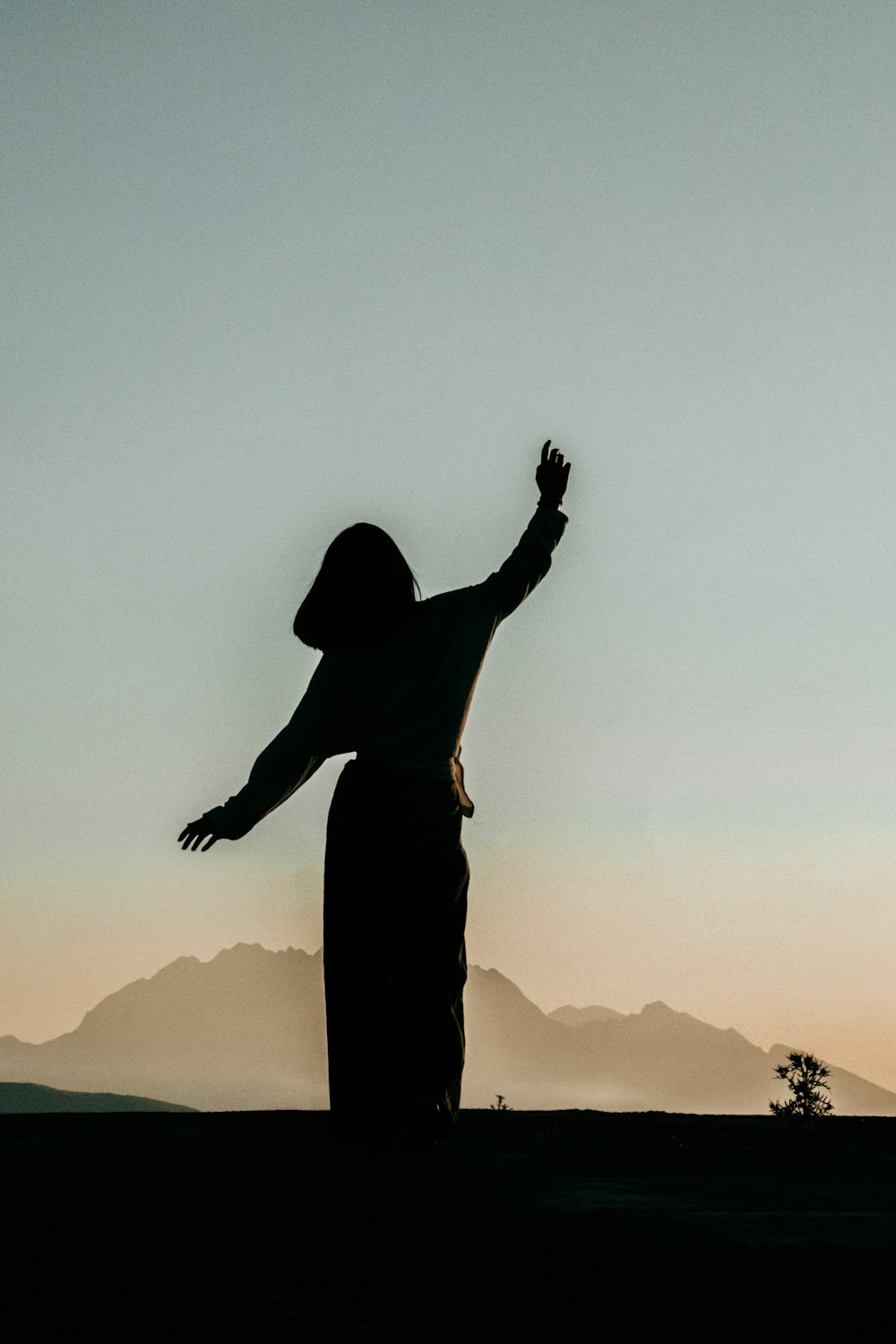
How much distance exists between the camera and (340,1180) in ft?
15.5

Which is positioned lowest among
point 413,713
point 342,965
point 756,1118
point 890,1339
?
point 890,1339

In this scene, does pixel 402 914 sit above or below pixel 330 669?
below

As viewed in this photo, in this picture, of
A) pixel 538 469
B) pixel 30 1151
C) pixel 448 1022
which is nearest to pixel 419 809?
pixel 448 1022

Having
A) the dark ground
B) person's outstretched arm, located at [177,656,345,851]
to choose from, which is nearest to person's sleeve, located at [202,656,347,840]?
person's outstretched arm, located at [177,656,345,851]

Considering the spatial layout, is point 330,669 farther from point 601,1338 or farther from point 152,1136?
point 601,1338

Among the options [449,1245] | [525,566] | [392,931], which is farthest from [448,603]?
[449,1245]

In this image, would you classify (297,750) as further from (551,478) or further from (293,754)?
(551,478)

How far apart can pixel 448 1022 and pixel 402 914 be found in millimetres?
436

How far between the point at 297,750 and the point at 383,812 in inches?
16.5

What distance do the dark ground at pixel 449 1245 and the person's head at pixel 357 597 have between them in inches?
76.4

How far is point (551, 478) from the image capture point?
656 centimetres

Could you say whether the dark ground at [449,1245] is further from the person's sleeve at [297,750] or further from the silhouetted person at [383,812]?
the person's sleeve at [297,750]

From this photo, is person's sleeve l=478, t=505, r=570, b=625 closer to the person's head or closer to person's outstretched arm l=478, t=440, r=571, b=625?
person's outstretched arm l=478, t=440, r=571, b=625

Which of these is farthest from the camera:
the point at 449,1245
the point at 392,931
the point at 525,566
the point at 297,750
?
the point at 525,566
